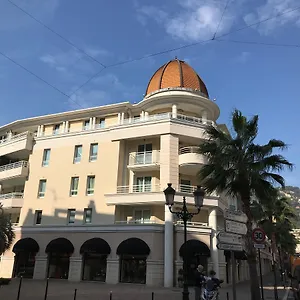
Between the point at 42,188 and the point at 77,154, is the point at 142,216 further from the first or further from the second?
the point at 42,188

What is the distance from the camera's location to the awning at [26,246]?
29188 mm

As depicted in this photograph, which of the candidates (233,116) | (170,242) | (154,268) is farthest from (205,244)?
(233,116)

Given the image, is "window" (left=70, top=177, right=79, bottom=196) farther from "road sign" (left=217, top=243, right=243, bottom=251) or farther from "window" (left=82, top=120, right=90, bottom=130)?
"road sign" (left=217, top=243, right=243, bottom=251)

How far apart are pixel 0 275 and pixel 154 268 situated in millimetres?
15729

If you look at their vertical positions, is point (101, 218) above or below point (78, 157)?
below

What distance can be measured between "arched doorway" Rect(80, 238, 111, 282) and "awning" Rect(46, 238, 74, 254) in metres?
1.26

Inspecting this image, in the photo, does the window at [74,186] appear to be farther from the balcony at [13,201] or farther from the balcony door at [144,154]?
the balcony door at [144,154]

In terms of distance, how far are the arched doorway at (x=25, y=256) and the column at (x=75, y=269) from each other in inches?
149

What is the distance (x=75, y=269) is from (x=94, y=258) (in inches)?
69.8

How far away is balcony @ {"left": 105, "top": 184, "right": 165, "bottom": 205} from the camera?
26.6 m

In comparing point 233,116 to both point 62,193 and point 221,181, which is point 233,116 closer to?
point 221,181

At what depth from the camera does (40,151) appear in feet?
110

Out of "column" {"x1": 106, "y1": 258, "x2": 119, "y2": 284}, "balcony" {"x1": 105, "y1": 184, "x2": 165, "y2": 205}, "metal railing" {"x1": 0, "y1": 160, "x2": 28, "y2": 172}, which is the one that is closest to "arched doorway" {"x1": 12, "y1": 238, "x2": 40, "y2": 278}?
"column" {"x1": 106, "y1": 258, "x2": 119, "y2": 284}

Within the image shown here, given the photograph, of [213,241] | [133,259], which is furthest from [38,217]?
[213,241]
